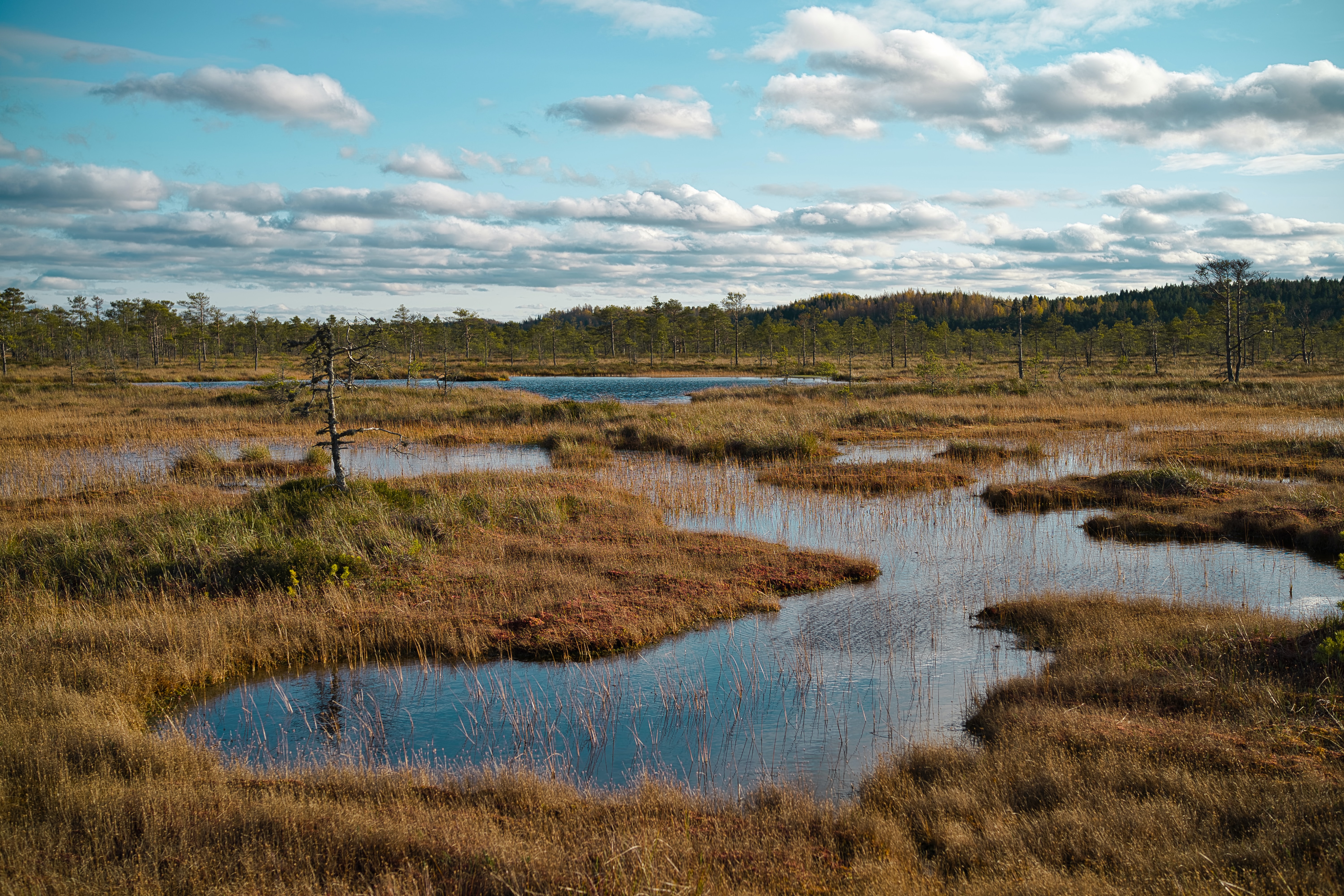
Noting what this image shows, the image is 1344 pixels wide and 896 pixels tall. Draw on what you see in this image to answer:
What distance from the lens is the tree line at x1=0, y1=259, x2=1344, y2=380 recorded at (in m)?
81.3

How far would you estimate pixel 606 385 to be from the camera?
264ft

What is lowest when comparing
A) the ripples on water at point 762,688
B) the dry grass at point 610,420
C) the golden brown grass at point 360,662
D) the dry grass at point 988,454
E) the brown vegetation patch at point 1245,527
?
the ripples on water at point 762,688

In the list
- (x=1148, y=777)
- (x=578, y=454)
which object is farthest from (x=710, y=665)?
(x=578, y=454)

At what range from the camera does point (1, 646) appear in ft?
29.5

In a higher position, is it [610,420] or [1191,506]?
[610,420]

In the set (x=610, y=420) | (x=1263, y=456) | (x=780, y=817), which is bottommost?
(x=780, y=817)

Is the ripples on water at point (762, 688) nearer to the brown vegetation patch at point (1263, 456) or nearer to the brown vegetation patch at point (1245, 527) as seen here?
the brown vegetation patch at point (1245, 527)

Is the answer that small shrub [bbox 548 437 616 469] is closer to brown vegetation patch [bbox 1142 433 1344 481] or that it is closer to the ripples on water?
the ripples on water

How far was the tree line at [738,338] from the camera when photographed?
267 ft

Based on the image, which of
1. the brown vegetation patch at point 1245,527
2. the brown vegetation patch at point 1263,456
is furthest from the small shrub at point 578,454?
the brown vegetation patch at point 1263,456

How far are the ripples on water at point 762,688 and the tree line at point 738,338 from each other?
4641 cm

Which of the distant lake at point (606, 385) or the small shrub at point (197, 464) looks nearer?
the small shrub at point (197, 464)

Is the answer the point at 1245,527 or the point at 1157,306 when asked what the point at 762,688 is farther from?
the point at 1157,306

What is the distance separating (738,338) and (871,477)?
10433cm
